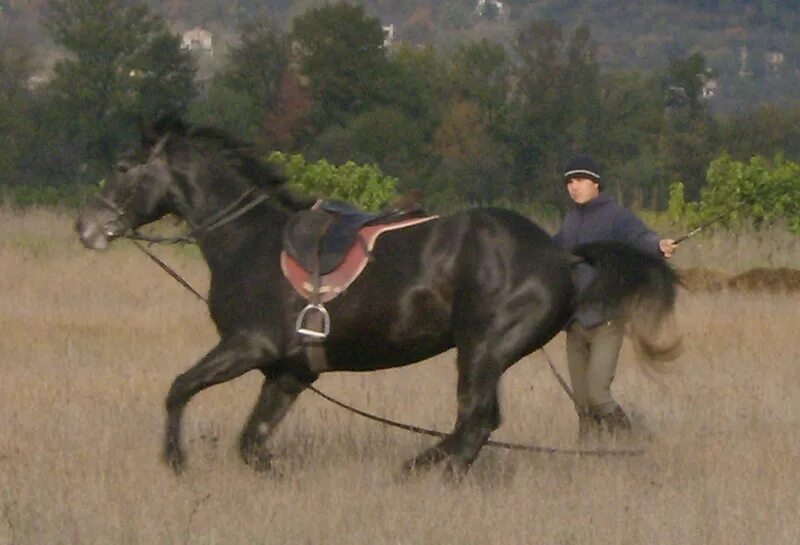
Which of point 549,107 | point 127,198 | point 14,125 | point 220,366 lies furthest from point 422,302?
point 549,107

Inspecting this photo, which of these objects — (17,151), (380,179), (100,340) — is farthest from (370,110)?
(100,340)

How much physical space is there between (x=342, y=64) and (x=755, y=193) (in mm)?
31601

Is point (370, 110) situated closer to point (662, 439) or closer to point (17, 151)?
point (17, 151)

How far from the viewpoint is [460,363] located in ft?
27.5

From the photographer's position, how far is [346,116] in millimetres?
51594

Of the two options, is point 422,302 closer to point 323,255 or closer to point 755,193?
point 323,255

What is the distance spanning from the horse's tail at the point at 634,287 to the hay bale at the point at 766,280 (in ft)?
32.6

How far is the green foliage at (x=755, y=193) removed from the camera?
22016 mm

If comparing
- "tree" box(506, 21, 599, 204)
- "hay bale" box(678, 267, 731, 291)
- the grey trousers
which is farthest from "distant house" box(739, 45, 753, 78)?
the grey trousers

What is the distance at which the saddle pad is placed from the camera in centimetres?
833

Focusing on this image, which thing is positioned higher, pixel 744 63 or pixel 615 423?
pixel 744 63

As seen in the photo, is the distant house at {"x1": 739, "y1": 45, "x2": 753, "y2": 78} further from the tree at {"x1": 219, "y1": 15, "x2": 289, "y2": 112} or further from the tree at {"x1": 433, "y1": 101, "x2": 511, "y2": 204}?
the tree at {"x1": 219, "y1": 15, "x2": 289, "y2": 112}

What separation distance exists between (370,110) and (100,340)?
37.3 metres

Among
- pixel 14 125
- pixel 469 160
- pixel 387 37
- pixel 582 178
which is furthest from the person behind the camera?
pixel 387 37
